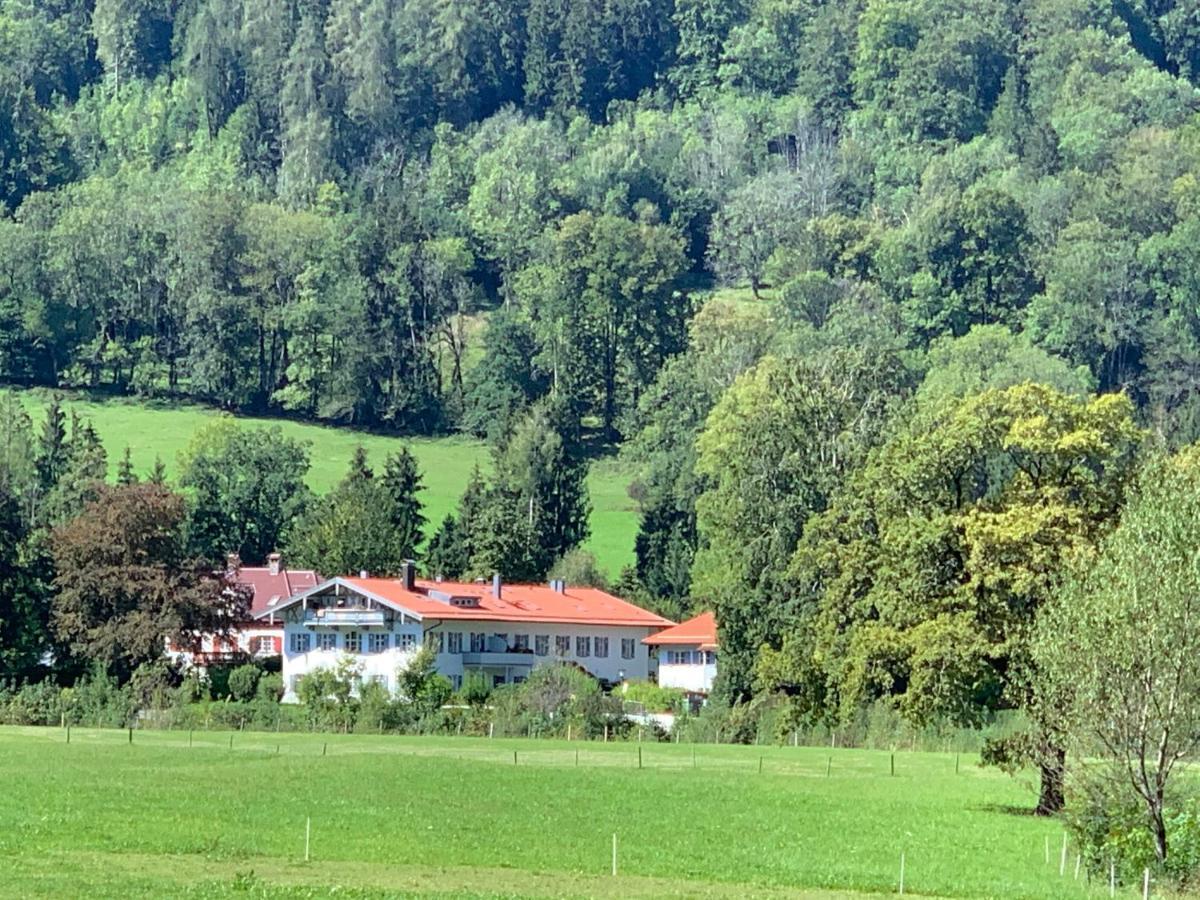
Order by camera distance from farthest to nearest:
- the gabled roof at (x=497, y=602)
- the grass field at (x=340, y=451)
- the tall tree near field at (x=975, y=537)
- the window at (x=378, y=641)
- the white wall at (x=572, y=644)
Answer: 1. the grass field at (x=340, y=451)
2. the white wall at (x=572, y=644)
3. the window at (x=378, y=641)
4. the gabled roof at (x=497, y=602)
5. the tall tree near field at (x=975, y=537)


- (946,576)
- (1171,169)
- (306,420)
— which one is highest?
(1171,169)

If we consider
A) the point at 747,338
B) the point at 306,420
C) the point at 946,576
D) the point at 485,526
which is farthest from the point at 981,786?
the point at 306,420

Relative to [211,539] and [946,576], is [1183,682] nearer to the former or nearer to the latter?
[946,576]

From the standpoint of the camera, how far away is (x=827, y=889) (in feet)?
129

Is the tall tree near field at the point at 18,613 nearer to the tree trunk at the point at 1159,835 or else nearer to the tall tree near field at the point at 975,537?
the tall tree near field at the point at 975,537

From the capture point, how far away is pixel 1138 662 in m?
39.9

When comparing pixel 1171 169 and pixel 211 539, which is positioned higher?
pixel 1171 169

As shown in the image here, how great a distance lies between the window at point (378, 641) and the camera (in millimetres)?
102250

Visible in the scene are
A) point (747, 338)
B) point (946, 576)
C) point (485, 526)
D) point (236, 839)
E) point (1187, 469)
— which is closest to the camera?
point (236, 839)

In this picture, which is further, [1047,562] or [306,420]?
[306,420]

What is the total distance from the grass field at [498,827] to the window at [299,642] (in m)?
34.7

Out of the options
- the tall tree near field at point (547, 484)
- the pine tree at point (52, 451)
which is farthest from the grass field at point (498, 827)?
the pine tree at point (52, 451)

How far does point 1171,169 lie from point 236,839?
548ft

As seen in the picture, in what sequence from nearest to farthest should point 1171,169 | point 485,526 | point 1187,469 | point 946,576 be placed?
point 1187,469 < point 946,576 < point 485,526 < point 1171,169
